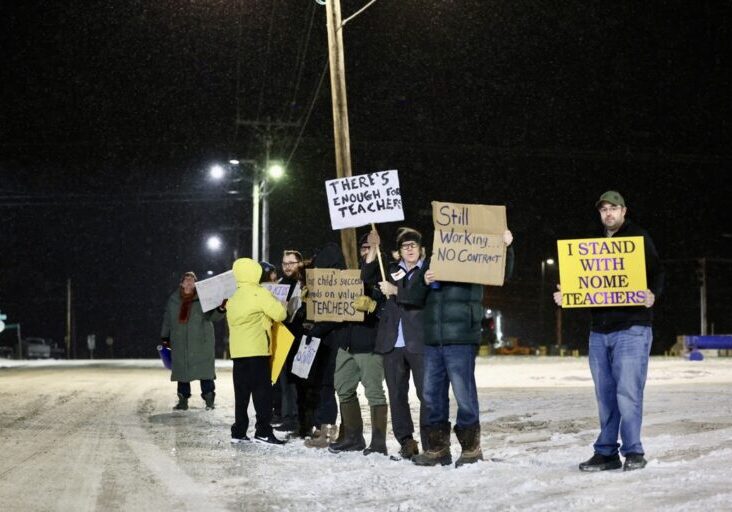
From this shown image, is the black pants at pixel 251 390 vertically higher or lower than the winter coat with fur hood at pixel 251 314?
lower

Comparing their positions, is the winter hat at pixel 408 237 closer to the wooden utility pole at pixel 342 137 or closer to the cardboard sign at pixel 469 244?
the cardboard sign at pixel 469 244

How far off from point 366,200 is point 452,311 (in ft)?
8.34

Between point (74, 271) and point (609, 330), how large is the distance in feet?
349

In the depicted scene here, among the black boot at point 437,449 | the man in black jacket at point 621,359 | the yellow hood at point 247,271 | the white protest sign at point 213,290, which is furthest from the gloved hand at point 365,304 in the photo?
the white protest sign at point 213,290

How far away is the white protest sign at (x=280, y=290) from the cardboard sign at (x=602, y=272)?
413 cm

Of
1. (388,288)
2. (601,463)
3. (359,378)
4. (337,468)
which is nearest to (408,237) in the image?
(388,288)

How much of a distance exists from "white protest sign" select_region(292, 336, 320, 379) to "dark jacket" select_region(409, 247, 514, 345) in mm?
2138

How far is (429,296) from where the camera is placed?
8477mm

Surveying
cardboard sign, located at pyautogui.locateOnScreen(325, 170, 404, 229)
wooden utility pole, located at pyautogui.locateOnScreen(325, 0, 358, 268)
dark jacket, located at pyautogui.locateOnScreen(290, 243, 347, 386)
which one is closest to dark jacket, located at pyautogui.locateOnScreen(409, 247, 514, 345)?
dark jacket, located at pyautogui.locateOnScreen(290, 243, 347, 386)

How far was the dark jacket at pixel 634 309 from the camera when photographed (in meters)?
7.60

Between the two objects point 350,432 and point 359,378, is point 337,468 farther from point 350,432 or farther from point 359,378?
point 359,378

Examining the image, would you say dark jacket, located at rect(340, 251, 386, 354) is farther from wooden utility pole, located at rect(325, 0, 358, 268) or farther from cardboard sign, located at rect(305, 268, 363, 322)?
wooden utility pole, located at rect(325, 0, 358, 268)

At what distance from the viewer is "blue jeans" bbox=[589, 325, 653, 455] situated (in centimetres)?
749

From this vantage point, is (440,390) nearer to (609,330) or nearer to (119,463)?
(609,330)
